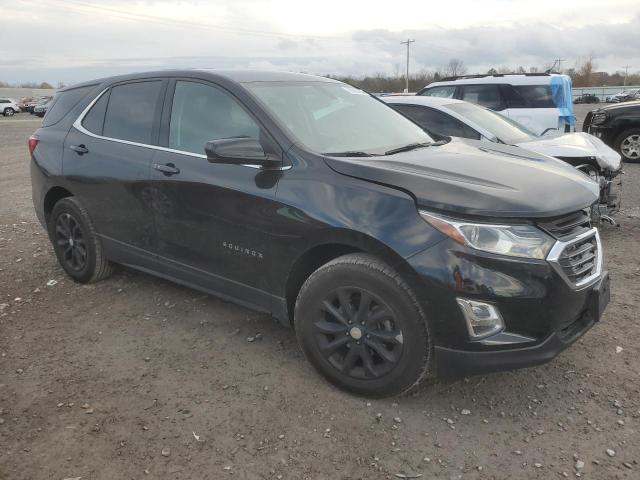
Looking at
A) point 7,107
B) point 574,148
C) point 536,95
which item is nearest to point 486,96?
point 536,95

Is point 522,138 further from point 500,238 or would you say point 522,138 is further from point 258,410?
point 258,410

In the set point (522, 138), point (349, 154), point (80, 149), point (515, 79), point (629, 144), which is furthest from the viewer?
point (629, 144)

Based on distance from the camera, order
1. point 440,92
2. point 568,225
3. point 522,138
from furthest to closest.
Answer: point 440,92 → point 522,138 → point 568,225

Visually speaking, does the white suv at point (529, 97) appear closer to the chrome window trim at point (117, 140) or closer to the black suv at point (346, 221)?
the black suv at point (346, 221)

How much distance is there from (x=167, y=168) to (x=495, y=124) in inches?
186

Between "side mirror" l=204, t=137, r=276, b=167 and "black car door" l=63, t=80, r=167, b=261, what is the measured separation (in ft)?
2.94

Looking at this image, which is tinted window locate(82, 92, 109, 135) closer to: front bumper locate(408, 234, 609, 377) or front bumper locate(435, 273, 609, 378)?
front bumper locate(408, 234, 609, 377)

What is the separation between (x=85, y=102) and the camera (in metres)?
4.48

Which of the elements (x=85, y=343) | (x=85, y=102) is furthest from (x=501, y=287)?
(x=85, y=102)

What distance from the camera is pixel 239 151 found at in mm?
3051

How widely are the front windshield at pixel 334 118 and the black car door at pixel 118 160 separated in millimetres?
950

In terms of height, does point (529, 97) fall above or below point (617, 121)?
above

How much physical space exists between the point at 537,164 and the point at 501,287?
1127 mm

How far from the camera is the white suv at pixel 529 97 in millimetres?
9508
